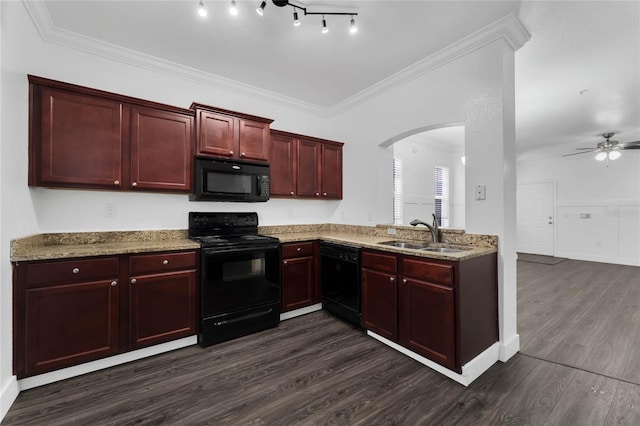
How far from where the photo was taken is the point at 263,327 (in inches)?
110

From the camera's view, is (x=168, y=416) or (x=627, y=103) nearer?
(x=168, y=416)

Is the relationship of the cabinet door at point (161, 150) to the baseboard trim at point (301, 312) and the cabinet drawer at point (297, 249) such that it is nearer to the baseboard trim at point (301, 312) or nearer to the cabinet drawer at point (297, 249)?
the cabinet drawer at point (297, 249)

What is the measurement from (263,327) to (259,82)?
9.50 feet

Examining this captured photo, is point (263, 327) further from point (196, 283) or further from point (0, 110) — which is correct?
point (0, 110)

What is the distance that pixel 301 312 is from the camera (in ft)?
10.6

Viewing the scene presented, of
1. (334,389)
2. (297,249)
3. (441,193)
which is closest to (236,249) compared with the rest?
(297,249)

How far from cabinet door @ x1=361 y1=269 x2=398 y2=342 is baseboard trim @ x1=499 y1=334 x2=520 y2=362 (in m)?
0.89

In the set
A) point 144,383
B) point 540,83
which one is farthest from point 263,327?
point 540,83

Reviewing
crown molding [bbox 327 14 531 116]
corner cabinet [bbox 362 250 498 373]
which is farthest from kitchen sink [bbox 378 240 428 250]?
crown molding [bbox 327 14 531 116]

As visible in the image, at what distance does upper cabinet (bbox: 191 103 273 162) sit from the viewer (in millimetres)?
2740

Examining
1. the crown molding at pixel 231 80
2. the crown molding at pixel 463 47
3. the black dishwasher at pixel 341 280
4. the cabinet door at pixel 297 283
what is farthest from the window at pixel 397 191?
the cabinet door at pixel 297 283

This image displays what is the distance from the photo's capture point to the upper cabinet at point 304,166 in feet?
11.2

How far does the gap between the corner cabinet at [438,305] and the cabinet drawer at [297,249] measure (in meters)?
0.91

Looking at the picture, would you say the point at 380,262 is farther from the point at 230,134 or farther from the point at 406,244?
the point at 230,134
